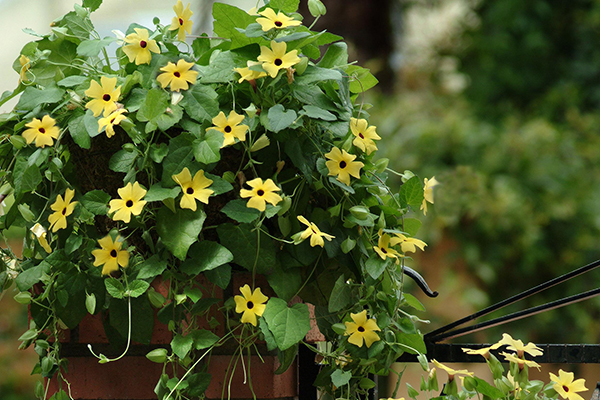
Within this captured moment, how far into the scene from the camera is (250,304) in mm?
678

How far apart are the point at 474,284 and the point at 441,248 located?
235 mm

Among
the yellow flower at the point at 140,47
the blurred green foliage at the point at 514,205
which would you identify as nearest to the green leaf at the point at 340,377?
the yellow flower at the point at 140,47

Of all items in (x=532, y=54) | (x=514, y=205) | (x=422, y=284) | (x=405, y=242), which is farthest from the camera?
(x=532, y=54)

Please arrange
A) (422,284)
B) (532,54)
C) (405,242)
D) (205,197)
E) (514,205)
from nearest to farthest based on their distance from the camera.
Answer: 1. (205,197)
2. (405,242)
3. (422,284)
4. (514,205)
5. (532,54)

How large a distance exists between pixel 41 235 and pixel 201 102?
253 mm

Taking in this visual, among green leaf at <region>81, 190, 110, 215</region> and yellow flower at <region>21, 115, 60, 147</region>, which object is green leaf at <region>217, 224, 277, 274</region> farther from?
yellow flower at <region>21, 115, 60, 147</region>

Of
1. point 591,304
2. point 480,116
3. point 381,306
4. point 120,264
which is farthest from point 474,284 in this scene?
point 120,264

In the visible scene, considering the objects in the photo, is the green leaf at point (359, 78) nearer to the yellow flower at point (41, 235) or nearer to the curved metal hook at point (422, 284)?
the curved metal hook at point (422, 284)

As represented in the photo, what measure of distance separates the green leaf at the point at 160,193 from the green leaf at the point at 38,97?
0.59ft

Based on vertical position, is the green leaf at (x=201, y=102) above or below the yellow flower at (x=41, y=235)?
above

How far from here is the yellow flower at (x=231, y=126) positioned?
65cm

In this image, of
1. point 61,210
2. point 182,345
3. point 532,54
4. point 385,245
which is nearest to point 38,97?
point 61,210

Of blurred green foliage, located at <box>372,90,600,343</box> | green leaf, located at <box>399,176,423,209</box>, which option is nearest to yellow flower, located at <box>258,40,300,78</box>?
green leaf, located at <box>399,176,423,209</box>

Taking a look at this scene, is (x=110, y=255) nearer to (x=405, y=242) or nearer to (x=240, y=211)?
(x=240, y=211)
